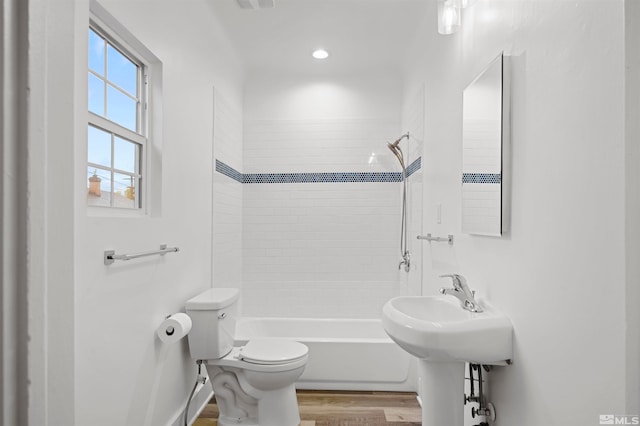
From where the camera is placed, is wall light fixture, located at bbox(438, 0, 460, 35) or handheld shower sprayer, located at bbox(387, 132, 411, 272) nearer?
wall light fixture, located at bbox(438, 0, 460, 35)

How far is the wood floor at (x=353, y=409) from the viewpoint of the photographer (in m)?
2.44

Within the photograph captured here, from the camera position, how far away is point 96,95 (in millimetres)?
1623

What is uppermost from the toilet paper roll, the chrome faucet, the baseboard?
the chrome faucet

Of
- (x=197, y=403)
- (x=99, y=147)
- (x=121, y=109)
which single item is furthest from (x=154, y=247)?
(x=197, y=403)

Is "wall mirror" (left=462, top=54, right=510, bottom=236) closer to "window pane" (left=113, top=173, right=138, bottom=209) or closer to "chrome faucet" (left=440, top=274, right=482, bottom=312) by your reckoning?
"chrome faucet" (left=440, top=274, right=482, bottom=312)

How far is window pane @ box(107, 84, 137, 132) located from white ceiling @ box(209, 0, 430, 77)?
3.63 feet

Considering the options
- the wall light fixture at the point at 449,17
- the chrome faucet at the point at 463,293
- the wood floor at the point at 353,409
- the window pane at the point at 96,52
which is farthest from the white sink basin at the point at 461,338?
the window pane at the point at 96,52

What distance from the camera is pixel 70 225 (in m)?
0.57

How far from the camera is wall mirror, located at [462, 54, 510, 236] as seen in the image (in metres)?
1.53

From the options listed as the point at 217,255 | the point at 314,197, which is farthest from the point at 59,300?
the point at 314,197

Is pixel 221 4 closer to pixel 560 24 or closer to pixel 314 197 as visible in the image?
pixel 314 197

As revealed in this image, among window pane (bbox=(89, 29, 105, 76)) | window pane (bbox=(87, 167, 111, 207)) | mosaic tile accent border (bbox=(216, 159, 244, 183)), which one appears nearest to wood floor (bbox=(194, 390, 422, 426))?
window pane (bbox=(87, 167, 111, 207))

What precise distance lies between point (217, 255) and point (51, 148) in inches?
97.9

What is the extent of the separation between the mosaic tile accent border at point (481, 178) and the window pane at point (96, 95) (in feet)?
5.44
